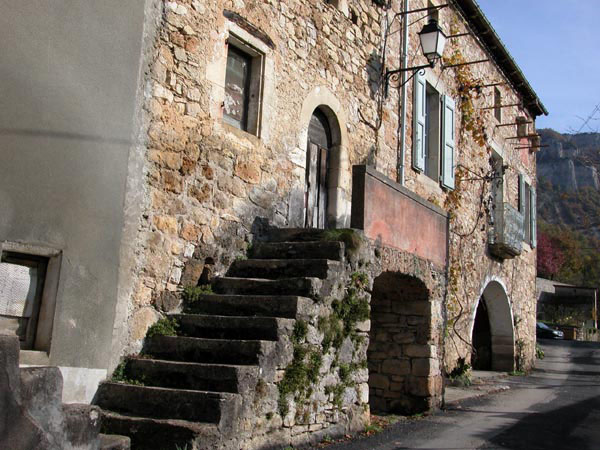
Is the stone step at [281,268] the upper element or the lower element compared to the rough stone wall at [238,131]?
lower

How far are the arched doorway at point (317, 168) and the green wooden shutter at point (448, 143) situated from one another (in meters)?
3.59

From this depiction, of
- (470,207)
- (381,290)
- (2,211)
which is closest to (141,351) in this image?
(2,211)

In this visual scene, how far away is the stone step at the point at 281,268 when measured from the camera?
5.85 metres

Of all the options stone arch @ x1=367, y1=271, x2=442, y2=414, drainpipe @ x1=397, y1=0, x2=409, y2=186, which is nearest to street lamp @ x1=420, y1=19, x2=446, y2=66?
drainpipe @ x1=397, y1=0, x2=409, y2=186

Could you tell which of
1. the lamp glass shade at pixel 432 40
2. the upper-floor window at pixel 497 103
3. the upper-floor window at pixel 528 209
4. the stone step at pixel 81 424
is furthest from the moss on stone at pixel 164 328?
the upper-floor window at pixel 528 209

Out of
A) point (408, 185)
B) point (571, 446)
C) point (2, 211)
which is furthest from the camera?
point (408, 185)

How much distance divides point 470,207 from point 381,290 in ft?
17.2

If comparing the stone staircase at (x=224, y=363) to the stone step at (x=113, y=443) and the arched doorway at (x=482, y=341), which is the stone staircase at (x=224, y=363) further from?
the arched doorway at (x=482, y=341)

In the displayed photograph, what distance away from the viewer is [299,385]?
5.13m

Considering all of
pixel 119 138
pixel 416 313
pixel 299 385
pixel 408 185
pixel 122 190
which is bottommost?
pixel 299 385

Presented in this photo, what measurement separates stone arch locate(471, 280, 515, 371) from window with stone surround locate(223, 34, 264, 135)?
9.35m

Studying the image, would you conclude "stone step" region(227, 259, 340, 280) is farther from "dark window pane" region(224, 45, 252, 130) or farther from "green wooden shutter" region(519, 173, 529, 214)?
"green wooden shutter" region(519, 173, 529, 214)

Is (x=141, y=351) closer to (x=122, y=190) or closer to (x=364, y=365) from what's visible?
(x=122, y=190)

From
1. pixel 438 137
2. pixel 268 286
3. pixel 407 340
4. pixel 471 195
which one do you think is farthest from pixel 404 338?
pixel 471 195
